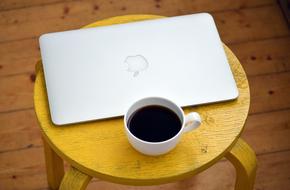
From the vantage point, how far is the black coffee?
89 cm

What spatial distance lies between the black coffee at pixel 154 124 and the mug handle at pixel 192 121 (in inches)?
0.6

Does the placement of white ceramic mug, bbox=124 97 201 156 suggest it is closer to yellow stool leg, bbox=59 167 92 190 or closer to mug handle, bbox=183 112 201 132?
mug handle, bbox=183 112 201 132

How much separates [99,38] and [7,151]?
528 mm

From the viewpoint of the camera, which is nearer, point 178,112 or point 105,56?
point 178,112

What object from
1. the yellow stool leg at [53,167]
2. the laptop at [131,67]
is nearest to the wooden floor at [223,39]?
the yellow stool leg at [53,167]

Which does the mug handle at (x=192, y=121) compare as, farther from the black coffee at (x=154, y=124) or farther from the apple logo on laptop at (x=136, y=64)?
the apple logo on laptop at (x=136, y=64)

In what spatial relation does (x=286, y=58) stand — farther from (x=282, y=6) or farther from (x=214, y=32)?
(x=214, y=32)

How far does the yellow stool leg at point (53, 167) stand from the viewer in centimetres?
114

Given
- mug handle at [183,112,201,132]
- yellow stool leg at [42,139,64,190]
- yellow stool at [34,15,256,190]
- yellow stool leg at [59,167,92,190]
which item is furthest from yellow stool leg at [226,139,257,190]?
yellow stool leg at [42,139,64,190]

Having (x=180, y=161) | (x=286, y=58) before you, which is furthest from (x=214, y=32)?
(x=286, y=58)

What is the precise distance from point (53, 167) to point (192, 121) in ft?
1.53

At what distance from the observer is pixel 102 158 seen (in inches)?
35.7

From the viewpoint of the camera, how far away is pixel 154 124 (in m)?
0.89

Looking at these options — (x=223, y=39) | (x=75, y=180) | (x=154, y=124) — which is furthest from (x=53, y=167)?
(x=223, y=39)
